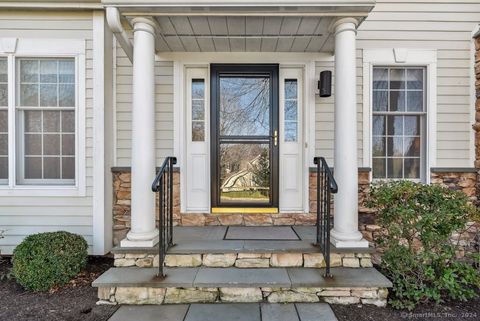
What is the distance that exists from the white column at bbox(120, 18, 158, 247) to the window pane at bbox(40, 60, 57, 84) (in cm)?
161

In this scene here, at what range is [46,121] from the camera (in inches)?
150

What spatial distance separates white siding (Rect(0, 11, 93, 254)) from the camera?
3693mm

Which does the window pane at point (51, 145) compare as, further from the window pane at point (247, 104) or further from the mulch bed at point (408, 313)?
the mulch bed at point (408, 313)

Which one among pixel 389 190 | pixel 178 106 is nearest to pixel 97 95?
pixel 178 106

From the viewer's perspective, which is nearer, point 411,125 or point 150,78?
point 150,78

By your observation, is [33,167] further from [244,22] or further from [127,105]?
[244,22]

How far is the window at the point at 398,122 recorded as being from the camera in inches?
155

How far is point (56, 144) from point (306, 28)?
10.9 feet

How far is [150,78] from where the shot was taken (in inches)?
114

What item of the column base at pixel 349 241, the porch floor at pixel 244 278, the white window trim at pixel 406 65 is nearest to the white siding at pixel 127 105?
the porch floor at pixel 244 278

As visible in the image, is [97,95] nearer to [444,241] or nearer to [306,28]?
[306,28]

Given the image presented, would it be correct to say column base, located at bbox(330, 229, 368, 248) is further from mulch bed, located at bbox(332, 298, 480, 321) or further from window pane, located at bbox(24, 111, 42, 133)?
window pane, located at bbox(24, 111, 42, 133)

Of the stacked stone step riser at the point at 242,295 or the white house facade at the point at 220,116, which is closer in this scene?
the stacked stone step riser at the point at 242,295

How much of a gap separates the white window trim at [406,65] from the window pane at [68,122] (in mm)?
3716
